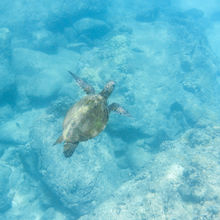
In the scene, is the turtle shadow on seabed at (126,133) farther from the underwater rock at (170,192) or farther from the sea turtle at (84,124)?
the sea turtle at (84,124)

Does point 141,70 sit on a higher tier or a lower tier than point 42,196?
higher

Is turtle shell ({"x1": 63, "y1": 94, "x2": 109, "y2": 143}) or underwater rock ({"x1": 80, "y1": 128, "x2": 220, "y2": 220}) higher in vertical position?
turtle shell ({"x1": 63, "y1": 94, "x2": 109, "y2": 143})

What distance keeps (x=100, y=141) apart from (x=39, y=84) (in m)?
4.82

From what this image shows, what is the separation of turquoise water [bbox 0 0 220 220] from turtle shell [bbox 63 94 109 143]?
3.71 meters

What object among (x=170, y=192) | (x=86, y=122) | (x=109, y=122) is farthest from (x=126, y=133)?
(x=86, y=122)

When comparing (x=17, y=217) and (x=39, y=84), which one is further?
(x=39, y=84)

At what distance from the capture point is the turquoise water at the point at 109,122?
7234 millimetres

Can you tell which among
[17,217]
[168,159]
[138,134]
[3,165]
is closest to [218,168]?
[168,159]

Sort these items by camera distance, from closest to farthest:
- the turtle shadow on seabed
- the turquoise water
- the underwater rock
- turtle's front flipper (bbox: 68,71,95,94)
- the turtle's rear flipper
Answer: the turtle's rear flipper → turtle's front flipper (bbox: 68,71,95,94) → the underwater rock → the turquoise water → the turtle shadow on seabed

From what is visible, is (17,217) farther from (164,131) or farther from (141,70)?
(141,70)

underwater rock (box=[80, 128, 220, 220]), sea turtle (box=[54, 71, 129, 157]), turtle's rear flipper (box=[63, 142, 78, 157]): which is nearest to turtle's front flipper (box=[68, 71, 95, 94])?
sea turtle (box=[54, 71, 129, 157])

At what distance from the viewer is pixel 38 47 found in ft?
46.5

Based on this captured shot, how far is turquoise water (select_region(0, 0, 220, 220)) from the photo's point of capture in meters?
7.23

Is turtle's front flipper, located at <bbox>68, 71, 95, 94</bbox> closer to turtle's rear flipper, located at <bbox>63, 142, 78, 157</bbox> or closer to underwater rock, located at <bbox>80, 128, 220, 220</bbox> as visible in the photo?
turtle's rear flipper, located at <bbox>63, 142, 78, 157</bbox>
